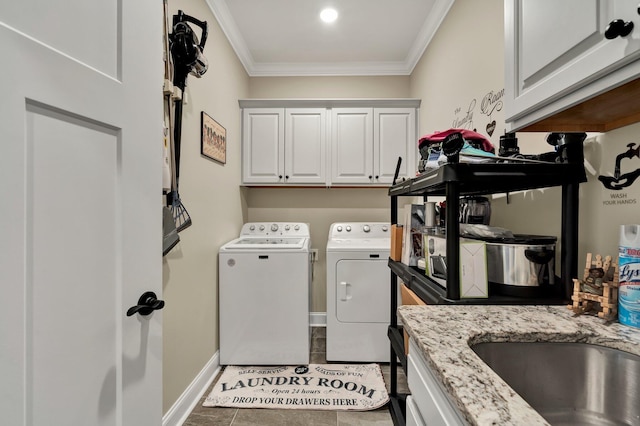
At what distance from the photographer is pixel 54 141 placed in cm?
58

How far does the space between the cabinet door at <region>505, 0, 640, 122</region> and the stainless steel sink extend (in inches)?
25.4

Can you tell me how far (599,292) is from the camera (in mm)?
865

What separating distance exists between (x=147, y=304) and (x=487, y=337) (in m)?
0.92

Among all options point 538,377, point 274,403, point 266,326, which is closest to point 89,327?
point 538,377

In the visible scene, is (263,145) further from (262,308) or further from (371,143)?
(262,308)

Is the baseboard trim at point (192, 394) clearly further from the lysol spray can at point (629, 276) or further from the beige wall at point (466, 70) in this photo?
the beige wall at point (466, 70)

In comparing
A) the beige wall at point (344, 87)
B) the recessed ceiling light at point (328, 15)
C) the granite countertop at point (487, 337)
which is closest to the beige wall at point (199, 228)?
the beige wall at point (344, 87)

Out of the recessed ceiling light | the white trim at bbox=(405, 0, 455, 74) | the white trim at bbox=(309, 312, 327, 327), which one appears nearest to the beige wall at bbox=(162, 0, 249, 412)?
the recessed ceiling light

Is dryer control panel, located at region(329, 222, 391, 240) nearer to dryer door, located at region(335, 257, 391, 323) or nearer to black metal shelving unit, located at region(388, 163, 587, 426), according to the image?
dryer door, located at region(335, 257, 391, 323)

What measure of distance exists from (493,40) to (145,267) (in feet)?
6.41

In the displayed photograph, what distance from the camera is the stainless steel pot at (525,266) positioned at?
0.98 m

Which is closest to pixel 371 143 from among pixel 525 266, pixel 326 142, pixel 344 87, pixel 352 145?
pixel 352 145

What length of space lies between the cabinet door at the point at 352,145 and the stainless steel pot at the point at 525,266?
77.0 inches

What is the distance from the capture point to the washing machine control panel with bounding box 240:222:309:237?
9.60 ft
